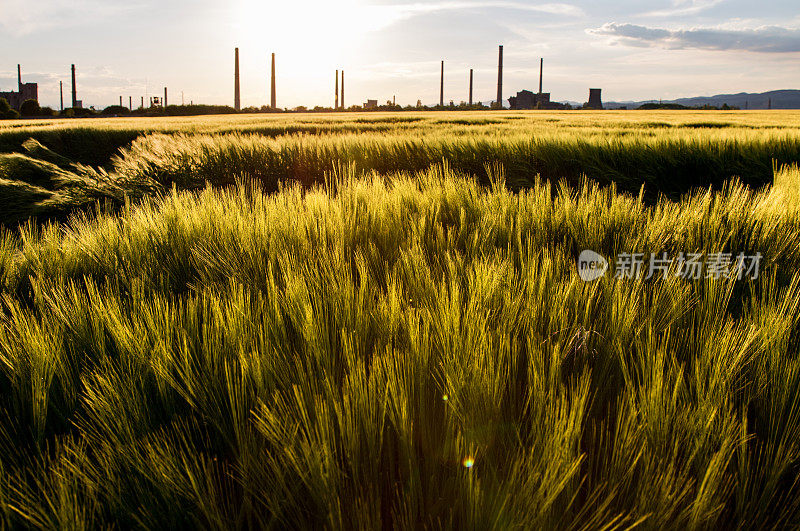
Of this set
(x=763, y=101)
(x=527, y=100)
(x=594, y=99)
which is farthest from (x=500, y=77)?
(x=763, y=101)

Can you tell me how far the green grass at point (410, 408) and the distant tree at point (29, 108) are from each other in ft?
123

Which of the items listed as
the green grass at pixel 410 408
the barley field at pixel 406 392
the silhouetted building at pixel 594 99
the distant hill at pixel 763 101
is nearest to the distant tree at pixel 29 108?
the barley field at pixel 406 392

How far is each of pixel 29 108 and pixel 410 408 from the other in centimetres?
3868

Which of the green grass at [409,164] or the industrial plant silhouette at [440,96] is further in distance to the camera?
the industrial plant silhouette at [440,96]

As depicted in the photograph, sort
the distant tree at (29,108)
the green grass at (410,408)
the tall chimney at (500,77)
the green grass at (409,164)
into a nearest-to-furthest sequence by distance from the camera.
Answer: the green grass at (410,408)
the green grass at (409,164)
the distant tree at (29,108)
the tall chimney at (500,77)

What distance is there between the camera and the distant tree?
29125 mm

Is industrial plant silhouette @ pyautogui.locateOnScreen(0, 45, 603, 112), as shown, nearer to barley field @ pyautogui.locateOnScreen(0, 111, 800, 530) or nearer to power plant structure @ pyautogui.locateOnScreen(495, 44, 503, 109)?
power plant structure @ pyautogui.locateOnScreen(495, 44, 503, 109)

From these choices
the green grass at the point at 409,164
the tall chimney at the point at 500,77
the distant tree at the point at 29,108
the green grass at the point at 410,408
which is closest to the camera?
the green grass at the point at 410,408

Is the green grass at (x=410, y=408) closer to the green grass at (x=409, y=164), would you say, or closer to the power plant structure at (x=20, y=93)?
the green grass at (x=409, y=164)

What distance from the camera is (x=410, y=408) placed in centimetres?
59

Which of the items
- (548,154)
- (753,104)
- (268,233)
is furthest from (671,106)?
(753,104)

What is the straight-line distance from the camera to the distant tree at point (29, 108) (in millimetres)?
29125

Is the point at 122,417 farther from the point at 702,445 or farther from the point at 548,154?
the point at 548,154

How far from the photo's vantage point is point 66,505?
0.45m
